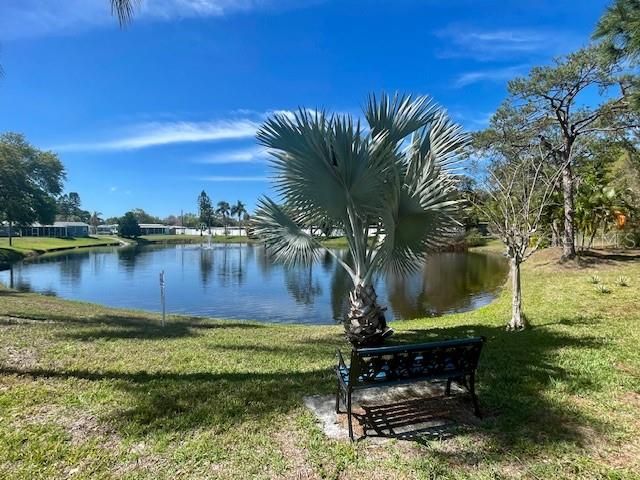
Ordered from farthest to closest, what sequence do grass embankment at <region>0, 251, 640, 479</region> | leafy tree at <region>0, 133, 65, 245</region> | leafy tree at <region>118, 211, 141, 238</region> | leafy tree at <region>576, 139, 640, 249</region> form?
1. leafy tree at <region>118, 211, 141, 238</region>
2. leafy tree at <region>0, 133, 65, 245</region>
3. leafy tree at <region>576, 139, 640, 249</region>
4. grass embankment at <region>0, 251, 640, 479</region>

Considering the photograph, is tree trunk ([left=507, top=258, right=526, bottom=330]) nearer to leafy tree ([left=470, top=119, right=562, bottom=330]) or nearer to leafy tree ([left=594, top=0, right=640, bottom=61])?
leafy tree ([left=470, top=119, right=562, bottom=330])

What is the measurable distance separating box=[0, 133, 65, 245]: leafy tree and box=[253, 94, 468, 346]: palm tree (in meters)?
39.8

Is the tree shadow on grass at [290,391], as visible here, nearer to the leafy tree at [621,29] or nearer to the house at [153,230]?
the leafy tree at [621,29]

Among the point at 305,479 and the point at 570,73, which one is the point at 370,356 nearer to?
the point at 305,479

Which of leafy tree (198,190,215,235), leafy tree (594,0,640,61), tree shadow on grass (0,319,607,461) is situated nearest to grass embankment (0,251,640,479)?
tree shadow on grass (0,319,607,461)

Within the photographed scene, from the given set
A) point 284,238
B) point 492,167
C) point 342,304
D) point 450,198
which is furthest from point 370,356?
point 342,304

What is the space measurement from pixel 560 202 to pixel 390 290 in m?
8.54

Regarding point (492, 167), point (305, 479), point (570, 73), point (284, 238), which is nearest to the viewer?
point (305, 479)

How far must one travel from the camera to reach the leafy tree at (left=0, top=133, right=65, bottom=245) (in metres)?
35.4

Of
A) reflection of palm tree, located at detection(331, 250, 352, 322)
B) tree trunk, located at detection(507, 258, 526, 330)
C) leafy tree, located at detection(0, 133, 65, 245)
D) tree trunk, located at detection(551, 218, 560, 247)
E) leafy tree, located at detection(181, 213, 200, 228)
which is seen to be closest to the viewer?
tree trunk, located at detection(507, 258, 526, 330)

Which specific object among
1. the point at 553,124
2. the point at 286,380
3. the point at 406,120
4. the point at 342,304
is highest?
the point at 553,124

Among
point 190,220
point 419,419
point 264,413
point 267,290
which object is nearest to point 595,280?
point 419,419

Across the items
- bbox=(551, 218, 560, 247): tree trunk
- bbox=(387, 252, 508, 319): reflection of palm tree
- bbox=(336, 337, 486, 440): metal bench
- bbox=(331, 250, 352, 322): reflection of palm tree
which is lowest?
bbox=(387, 252, 508, 319): reflection of palm tree

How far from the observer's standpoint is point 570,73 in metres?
12.5
